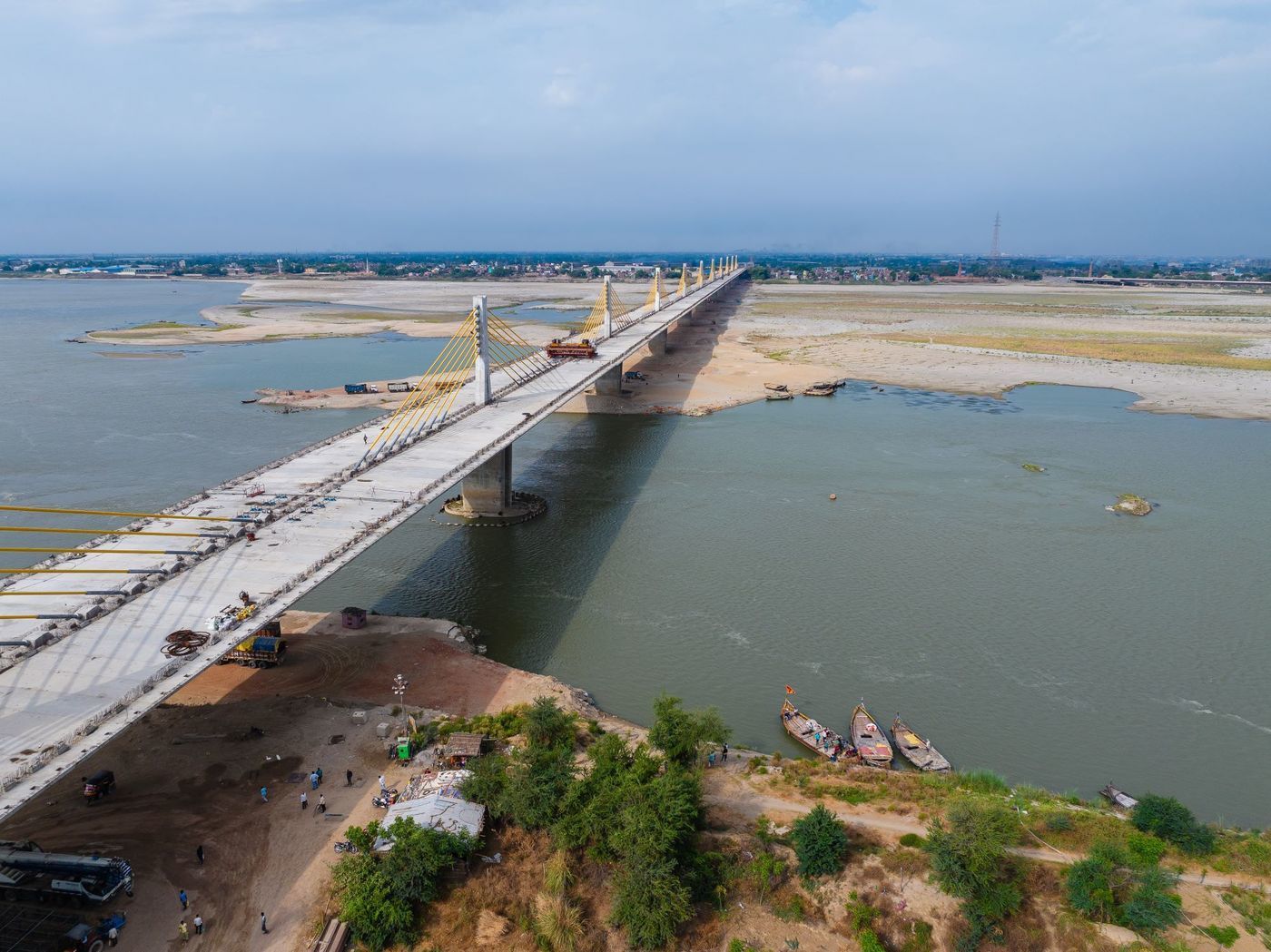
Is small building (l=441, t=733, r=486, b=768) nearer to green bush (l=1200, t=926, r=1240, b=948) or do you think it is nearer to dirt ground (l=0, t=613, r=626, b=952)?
dirt ground (l=0, t=613, r=626, b=952)

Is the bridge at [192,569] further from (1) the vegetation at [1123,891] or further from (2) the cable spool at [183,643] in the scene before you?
(1) the vegetation at [1123,891]

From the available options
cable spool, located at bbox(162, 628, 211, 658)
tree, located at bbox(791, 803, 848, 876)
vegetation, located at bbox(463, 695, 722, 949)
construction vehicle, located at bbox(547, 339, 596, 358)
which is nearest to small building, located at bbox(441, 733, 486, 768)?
vegetation, located at bbox(463, 695, 722, 949)

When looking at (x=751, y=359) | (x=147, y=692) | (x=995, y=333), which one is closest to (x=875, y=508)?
(x=147, y=692)

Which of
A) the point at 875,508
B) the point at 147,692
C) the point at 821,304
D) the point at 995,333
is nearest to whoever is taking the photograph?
the point at 147,692

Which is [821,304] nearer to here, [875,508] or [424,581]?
[875,508]

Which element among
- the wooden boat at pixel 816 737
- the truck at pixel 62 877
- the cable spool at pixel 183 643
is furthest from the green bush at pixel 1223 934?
the cable spool at pixel 183 643

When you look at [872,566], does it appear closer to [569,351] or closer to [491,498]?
[491,498]

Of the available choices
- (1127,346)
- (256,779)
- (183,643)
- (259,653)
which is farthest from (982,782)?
(1127,346)
